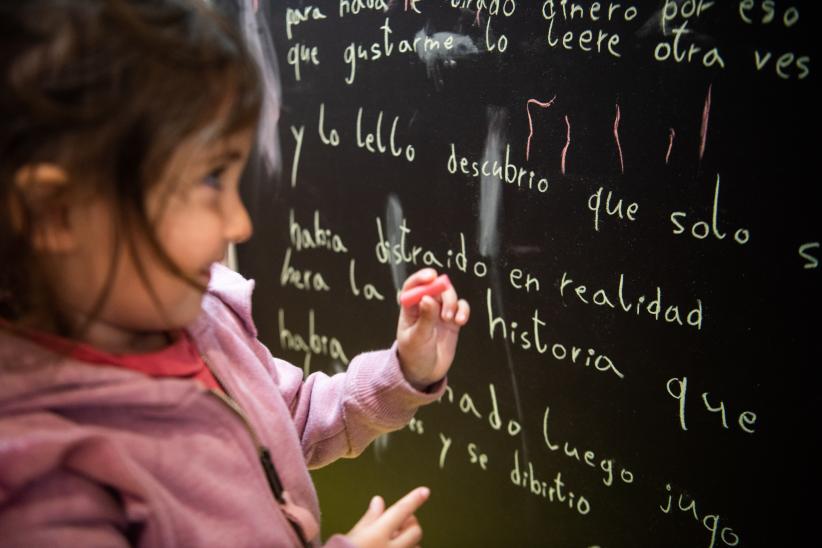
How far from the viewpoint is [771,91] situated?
0.74 m

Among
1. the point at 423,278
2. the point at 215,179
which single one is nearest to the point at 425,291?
the point at 423,278

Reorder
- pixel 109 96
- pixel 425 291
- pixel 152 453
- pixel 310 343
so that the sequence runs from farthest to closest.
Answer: pixel 310 343
pixel 425 291
pixel 152 453
pixel 109 96

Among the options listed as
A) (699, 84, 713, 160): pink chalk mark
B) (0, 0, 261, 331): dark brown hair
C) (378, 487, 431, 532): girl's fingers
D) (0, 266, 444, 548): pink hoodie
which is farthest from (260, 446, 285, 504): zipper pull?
(699, 84, 713, 160): pink chalk mark

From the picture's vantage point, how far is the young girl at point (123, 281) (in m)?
0.48

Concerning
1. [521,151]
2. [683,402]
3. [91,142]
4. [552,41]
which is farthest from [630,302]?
[91,142]

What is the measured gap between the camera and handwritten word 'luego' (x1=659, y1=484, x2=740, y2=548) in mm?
884

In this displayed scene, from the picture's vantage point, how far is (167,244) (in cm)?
54

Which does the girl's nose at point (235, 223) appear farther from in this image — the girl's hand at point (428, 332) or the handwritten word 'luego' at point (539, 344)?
the handwritten word 'luego' at point (539, 344)

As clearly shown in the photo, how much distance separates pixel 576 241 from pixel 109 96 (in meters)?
0.66

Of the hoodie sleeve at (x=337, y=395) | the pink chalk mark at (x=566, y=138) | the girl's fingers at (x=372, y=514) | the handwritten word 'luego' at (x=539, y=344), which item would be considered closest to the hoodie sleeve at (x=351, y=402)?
the hoodie sleeve at (x=337, y=395)

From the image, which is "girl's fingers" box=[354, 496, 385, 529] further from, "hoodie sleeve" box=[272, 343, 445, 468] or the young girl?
"hoodie sleeve" box=[272, 343, 445, 468]

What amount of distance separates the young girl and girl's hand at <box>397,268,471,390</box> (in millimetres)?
175

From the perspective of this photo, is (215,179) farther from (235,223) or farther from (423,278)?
(423,278)

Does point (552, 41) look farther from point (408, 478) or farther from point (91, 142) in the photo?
point (408, 478)
